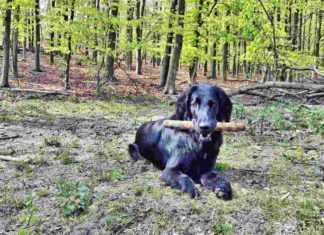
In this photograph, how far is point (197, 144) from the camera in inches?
196

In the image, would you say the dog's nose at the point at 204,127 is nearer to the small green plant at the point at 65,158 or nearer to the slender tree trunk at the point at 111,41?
the small green plant at the point at 65,158

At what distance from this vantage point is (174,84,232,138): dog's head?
4.45m

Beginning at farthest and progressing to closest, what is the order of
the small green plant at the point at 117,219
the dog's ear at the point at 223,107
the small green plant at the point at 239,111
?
the small green plant at the point at 239,111
the dog's ear at the point at 223,107
the small green plant at the point at 117,219

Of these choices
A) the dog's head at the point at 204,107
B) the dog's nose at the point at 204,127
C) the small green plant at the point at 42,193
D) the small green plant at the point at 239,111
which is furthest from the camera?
the small green plant at the point at 239,111

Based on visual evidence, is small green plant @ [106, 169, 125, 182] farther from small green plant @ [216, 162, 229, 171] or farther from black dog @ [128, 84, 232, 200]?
small green plant @ [216, 162, 229, 171]

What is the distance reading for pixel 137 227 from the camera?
12.7 feet

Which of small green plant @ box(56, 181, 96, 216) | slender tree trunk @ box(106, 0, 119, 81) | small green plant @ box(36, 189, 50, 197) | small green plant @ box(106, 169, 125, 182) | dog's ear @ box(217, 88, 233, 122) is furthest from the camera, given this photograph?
slender tree trunk @ box(106, 0, 119, 81)

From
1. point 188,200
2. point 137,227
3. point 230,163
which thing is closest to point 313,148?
point 230,163

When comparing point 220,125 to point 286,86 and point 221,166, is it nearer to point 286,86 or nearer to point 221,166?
point 221,166

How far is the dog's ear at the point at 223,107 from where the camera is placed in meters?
4.98

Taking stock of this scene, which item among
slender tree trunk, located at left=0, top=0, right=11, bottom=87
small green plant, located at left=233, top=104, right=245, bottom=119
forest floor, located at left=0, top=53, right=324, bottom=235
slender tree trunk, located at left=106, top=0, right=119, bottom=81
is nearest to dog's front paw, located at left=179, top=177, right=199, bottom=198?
forest floor, located at left=0, top=53, right=324, bottom=235

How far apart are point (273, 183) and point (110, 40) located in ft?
41.2

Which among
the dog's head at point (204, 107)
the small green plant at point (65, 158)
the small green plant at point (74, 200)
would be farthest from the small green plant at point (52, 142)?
the dog's head at point (204, 107)

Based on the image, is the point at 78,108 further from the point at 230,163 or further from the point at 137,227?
the point at 137,227
